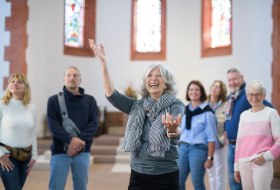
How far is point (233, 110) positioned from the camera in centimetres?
327

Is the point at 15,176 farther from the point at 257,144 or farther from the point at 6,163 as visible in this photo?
the point at 257,144

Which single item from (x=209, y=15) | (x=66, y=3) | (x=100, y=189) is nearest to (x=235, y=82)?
(x=100, y=189)

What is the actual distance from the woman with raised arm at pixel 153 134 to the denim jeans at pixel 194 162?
1.14 meters

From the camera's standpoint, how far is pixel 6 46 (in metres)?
6.80

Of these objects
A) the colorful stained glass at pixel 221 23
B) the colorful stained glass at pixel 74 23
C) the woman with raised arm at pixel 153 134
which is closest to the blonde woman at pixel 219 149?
the woman with raised arm at pixel 153 134

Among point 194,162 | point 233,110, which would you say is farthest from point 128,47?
point 194,162

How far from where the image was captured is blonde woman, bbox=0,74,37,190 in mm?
2465

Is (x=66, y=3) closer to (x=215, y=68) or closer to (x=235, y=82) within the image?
(x=215, y=68)

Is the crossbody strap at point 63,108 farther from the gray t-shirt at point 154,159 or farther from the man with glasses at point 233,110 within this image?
the man with glasses at point 233,110

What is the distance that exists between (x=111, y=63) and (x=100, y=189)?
5.29 metres

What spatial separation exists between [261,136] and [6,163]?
A: 1.89 metres

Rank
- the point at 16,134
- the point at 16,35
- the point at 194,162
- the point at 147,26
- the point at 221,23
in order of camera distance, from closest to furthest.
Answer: the point at 16,134, the point at 194,162, the point at 16,35, the point at 221,23, the point at 147,26

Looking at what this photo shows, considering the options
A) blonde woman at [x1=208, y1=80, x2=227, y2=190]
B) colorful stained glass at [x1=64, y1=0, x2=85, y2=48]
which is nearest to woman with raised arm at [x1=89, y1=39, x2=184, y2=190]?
blonde woman at [x1=208, y1=80, x2=227, y2=190]

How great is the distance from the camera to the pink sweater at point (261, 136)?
2529mm
